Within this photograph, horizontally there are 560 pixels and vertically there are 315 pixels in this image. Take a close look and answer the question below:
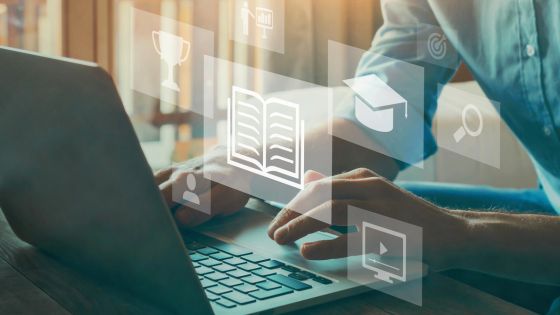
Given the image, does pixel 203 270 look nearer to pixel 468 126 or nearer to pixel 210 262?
pixel 210 262

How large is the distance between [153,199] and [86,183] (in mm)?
67

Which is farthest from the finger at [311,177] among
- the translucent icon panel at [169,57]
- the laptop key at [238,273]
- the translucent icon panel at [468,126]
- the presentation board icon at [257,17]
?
the presentation board icon at [257,17]

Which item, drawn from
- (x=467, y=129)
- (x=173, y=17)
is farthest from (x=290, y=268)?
(x=173, y=17)

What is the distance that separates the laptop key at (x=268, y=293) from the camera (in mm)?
445

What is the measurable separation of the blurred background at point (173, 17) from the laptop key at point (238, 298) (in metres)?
2.33

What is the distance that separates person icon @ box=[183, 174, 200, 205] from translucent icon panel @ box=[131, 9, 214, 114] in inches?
92.0

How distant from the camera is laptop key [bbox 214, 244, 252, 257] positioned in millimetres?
548

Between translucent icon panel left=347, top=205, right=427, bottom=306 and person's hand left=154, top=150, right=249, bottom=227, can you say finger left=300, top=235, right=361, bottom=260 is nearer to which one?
translucent icon panel left=347, top=205, right=427, bottom=306

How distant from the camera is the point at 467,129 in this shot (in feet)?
6.43

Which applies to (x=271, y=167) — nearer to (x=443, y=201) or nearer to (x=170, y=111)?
(x=443, y=201)

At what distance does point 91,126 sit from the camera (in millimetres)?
395

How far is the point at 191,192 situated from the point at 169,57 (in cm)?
248

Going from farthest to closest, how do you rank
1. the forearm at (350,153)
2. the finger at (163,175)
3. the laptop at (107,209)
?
the forearm at (350,153), the finger at (163,175), the laptop at (107,209)

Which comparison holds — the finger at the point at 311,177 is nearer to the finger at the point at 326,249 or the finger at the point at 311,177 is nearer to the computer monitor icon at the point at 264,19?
the finger at the point at 326,249
